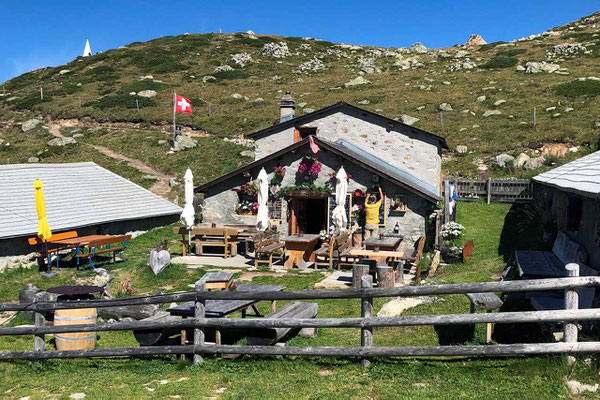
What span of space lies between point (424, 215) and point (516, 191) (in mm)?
9645

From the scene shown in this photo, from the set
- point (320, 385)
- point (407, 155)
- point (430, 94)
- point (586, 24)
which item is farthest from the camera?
point (586, 24)

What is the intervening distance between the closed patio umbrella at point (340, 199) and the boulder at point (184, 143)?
23201mm

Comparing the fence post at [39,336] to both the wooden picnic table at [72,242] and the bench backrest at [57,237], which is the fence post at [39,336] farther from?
the bench backrest at [57,237]

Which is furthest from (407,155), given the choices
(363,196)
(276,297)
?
(276,297)

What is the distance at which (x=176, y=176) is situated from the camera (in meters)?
33.7

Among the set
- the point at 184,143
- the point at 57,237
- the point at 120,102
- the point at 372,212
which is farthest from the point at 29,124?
the point at 372,212

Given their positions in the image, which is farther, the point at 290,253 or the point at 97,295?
the point at 290,253

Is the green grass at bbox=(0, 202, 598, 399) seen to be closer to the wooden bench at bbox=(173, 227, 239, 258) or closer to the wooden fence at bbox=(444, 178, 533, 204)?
the wooden bench at bbox=(173, 227, 239, 258)

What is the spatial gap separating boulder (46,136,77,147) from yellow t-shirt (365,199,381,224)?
1244 inches

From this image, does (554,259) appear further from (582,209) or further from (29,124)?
(29,124)

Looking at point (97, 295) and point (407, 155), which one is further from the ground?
point (407, 155)

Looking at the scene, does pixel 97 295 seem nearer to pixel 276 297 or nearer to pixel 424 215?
pixel 276 297

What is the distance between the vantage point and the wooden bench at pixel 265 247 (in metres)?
17.3

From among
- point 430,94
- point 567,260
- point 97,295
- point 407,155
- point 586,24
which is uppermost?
point 586,24
